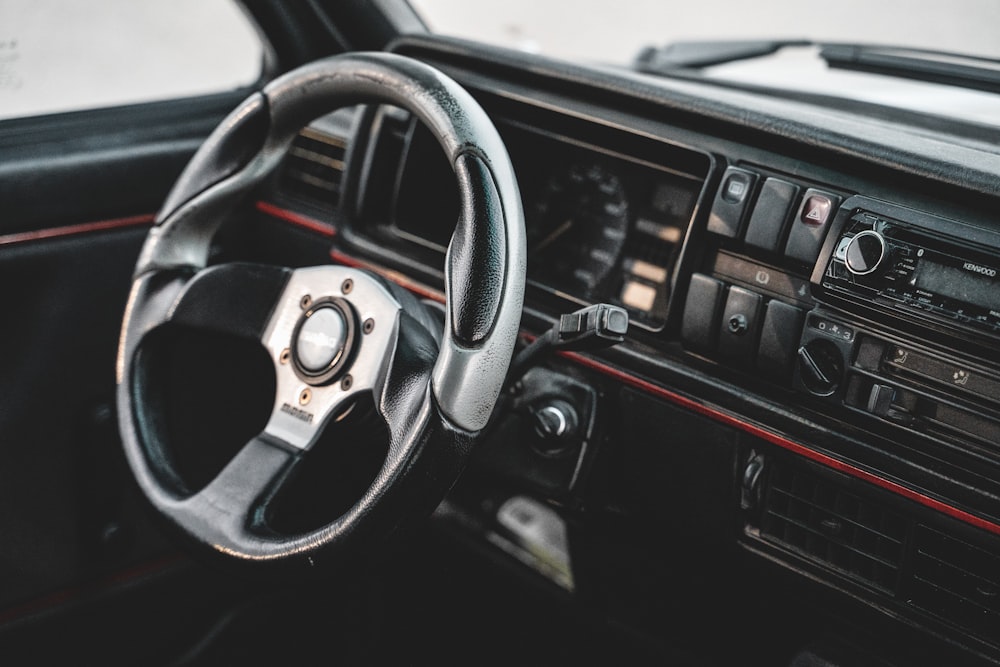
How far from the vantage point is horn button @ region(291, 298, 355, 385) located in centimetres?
109

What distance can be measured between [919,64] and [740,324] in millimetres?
619

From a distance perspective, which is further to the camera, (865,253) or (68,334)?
(68,334)

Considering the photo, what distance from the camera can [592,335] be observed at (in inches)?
39.1

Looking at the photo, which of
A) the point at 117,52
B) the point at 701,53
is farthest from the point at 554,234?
the point at 117,52

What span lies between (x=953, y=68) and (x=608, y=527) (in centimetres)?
95

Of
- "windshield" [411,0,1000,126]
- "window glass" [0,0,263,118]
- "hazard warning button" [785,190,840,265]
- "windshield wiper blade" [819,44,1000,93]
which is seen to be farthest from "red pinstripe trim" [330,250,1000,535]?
"window glass" [0,0,263,118]

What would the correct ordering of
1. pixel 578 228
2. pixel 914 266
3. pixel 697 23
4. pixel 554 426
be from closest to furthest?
pixel 914 266
pixel 554 426
pixel 578 228
pixel 697 23

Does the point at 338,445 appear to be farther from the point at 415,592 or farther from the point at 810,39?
the point at 810,39

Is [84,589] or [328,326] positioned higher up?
[328,326]

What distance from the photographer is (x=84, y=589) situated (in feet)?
5.82

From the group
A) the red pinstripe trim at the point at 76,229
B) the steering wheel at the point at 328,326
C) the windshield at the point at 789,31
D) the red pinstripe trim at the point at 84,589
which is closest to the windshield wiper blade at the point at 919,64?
the windshield at the point at 789,31

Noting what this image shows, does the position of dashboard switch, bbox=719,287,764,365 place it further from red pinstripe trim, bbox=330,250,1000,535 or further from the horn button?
the horn button

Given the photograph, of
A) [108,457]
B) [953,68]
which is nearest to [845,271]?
[953,68]

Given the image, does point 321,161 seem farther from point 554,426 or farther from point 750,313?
point 750,313
